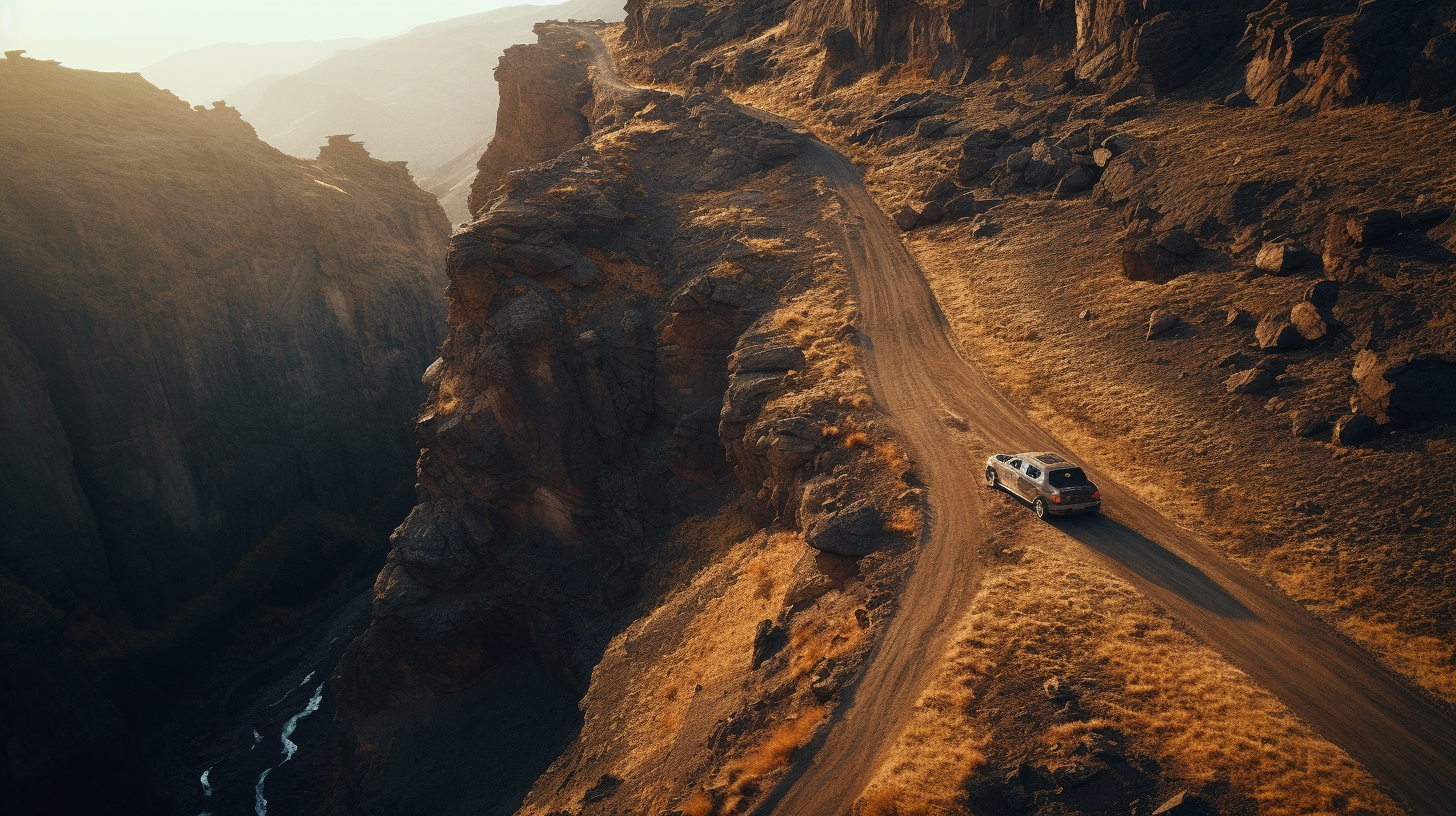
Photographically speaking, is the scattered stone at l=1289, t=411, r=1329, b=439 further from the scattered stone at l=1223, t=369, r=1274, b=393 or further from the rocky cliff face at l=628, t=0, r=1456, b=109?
the rocky cliff face at l=628, t=0, r=1456, b=109

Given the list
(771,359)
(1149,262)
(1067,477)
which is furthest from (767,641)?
(1149,262)

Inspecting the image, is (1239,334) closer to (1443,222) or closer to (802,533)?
(1443,222)

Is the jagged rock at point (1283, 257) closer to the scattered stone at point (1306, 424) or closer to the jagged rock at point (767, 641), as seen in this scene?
the scattered stone at point (1306, 424)

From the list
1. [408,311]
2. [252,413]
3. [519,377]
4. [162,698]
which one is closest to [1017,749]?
[519,377]

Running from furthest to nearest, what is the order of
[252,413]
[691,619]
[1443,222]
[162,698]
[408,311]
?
[408,311], [252,413], [162,698], [691,619], [1443,222]

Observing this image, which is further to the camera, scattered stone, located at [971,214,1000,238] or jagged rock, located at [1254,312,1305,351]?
scattered stone, located at [971,214,1000,238]

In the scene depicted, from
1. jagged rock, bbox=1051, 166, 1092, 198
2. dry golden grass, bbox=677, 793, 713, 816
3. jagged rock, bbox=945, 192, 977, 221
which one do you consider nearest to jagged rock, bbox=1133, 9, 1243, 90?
jagged rock, bbox=1051, 166, 1092, 198
